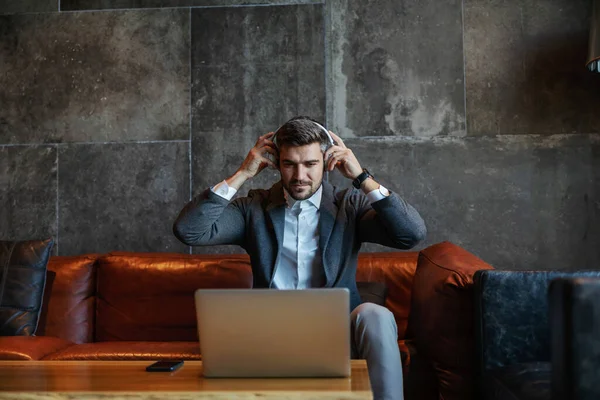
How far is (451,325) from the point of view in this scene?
8.13 feet

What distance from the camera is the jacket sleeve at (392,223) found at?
2596mm

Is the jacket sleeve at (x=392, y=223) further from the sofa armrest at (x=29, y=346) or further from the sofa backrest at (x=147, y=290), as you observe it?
the sofa armrest at (x=29, y=346)

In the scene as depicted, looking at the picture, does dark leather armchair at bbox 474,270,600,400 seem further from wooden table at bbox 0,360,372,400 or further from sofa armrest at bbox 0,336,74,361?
sofa armrest at bbox 0,336,74,361

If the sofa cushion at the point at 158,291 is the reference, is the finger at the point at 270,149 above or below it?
above

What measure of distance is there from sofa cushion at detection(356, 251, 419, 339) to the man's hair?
2.33ft

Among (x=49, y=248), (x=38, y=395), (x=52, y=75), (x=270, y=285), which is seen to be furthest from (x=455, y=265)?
(x=52, y=75)

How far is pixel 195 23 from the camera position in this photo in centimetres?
359

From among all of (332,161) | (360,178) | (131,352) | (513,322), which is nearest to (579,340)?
(513,322)

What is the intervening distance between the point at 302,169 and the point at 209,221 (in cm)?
41

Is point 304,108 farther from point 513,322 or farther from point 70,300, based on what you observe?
point 513,322

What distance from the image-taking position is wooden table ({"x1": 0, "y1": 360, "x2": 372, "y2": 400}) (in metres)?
1.52

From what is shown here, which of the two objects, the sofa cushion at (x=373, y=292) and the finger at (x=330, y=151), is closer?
the finger at (x=330, y=151)

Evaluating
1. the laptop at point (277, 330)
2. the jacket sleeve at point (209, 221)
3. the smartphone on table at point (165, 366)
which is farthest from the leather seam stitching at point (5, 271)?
the laptop at point (277, 330)

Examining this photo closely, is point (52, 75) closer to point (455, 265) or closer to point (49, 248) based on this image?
point (49, 248)
